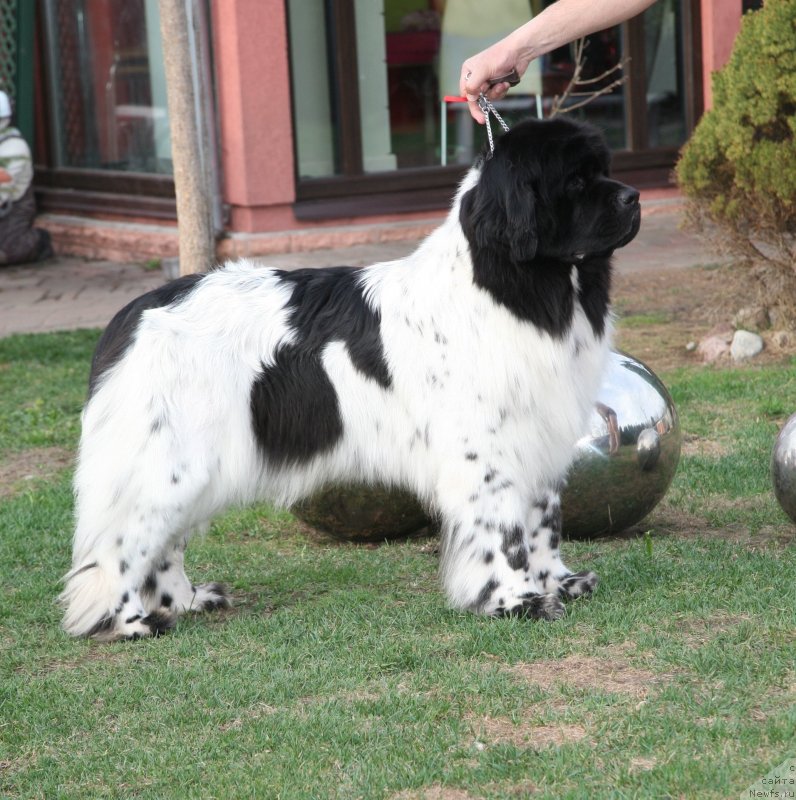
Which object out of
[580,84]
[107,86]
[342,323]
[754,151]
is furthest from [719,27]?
[342,323]

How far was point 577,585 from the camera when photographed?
454cm

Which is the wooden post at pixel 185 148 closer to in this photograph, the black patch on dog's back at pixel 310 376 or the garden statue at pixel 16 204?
the black patch on dog's back at pixel 310 376

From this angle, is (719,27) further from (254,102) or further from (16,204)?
(16,204)

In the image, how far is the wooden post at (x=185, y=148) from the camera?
322 inches

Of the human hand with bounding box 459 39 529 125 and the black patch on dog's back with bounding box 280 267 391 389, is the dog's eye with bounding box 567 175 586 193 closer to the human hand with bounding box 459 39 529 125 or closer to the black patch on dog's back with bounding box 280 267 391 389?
the human hand with bounding box 459 39 529 125

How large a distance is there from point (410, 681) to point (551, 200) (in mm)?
1590

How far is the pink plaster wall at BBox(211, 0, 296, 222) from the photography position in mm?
11109

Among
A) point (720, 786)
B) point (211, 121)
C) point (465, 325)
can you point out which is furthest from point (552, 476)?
point (211, 121)

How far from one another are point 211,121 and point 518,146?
7901 mm

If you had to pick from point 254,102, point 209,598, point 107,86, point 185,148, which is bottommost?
point 209,598

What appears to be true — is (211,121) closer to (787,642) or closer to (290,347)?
(290,347)

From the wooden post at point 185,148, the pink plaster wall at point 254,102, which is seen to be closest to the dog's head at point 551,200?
the wooden post at point 185,148

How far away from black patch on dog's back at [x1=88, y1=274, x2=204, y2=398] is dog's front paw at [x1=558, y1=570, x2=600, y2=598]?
1.71m

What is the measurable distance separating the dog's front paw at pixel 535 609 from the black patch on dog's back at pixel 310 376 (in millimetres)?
848
